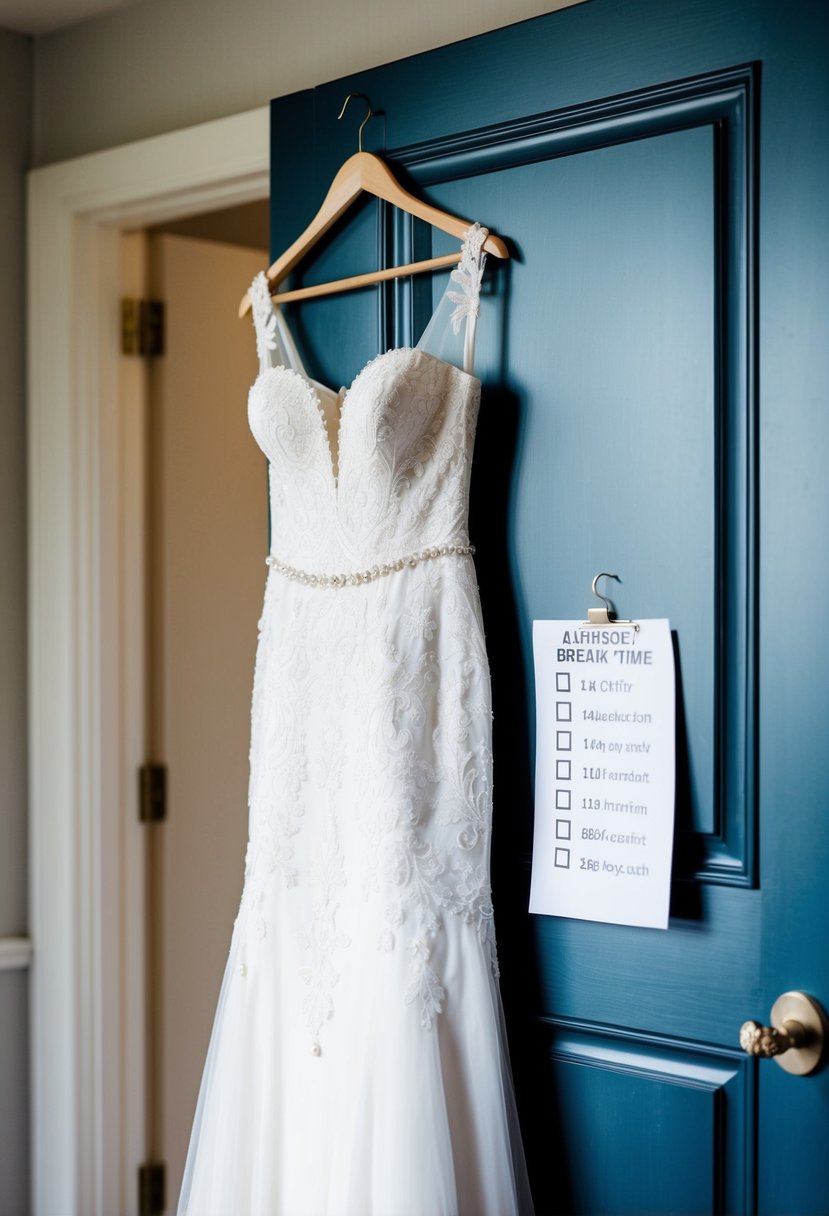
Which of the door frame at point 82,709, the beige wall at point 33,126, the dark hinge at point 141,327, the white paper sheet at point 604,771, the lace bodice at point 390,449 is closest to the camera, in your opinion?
the white paper sheet at point 604,771

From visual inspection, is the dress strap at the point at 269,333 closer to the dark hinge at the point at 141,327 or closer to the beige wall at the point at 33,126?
the beige wall at the point at 33,126

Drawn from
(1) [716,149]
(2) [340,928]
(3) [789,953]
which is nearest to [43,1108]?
(2) [340,928]

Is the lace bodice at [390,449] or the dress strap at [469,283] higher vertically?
the dress strap at [469,283]

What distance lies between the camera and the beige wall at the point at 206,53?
1956 millimetres

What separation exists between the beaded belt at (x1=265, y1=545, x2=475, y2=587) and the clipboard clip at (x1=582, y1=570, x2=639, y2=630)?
0.56ft

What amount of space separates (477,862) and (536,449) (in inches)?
20.4

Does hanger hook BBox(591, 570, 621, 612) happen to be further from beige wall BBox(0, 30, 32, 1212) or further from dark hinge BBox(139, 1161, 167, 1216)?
dark hinge BBox(139, 1161, 167, 1216)

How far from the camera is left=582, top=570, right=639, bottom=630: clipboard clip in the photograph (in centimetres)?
159

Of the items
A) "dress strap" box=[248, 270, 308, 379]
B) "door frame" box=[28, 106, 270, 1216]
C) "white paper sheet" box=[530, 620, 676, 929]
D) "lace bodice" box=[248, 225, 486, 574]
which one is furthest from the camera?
"door frame" box=[28, 106, 270, 1216]

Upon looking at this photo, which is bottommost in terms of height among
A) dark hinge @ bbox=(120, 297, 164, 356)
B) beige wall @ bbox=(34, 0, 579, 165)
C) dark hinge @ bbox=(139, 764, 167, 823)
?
dark hinge @ bbox=(139, 764, 167, 823)

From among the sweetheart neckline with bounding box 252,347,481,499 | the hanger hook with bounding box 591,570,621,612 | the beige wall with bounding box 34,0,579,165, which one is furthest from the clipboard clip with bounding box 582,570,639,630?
the beige wall with bounding box 34,0,579,165

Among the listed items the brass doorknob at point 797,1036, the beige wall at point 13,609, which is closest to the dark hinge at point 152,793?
the beige wall at point 13,609

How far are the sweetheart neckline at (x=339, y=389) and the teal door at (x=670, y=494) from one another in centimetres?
6

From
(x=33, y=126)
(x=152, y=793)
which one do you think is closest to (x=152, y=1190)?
Result: (x=152, y=793)
